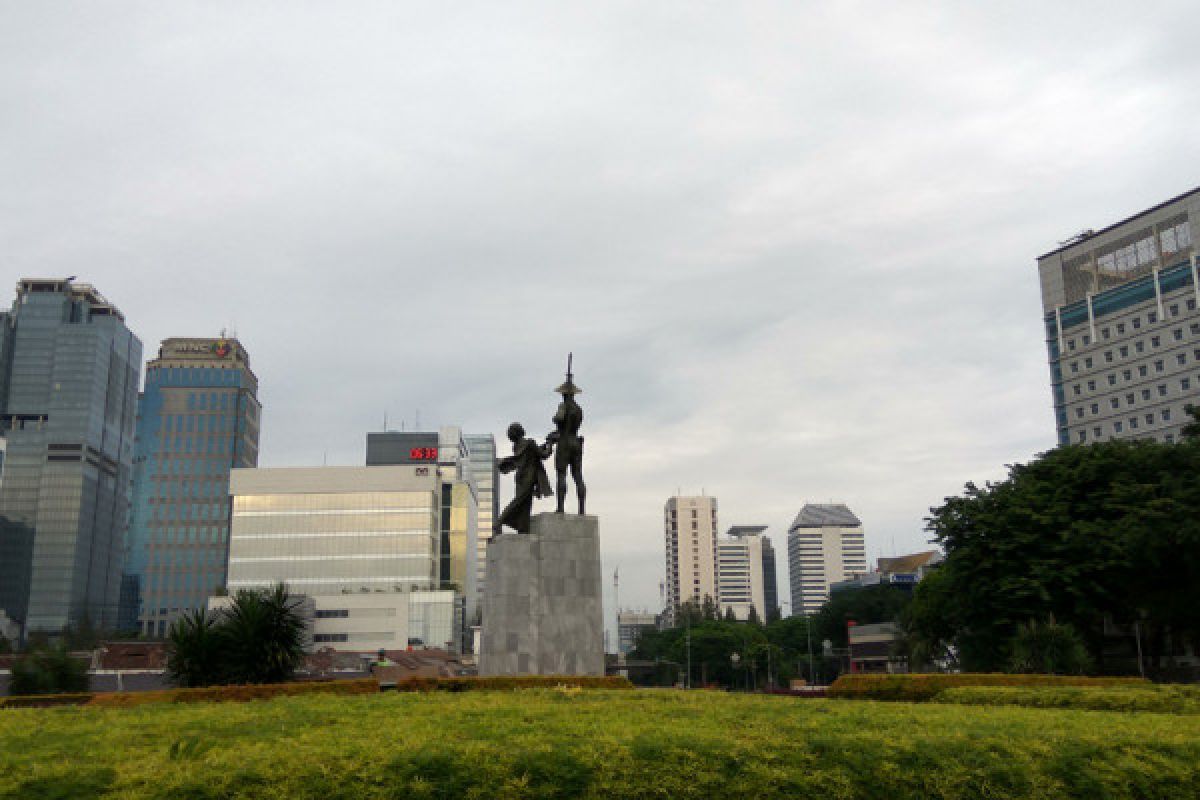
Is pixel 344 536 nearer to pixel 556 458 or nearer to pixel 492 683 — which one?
pixel 556 458

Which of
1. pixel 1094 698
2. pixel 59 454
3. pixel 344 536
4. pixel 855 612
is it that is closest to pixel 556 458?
pixel 1094 698

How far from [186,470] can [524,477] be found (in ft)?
459

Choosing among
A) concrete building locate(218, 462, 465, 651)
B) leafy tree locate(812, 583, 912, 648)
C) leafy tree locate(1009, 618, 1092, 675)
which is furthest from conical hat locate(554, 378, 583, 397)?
leafy tree locate(812, 583, 912, 648)

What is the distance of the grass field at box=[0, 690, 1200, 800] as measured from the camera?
8070mm

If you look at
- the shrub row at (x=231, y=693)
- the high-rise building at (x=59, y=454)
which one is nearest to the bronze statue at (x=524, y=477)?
the shrub row at (x=231, y=693)

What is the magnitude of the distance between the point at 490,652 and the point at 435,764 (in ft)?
51.0

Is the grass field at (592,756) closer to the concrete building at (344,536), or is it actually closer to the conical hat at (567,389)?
the conical hat at (567,389)

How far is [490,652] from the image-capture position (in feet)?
77.2

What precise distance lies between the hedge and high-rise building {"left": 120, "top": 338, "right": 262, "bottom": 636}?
138 meters

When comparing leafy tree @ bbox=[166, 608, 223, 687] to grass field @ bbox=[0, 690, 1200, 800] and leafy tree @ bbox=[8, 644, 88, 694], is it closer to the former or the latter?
grass field @ bbox=[0, 690, 1200, 800]

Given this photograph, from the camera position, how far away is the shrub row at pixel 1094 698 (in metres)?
15.4

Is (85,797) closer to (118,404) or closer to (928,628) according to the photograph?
(928,628)

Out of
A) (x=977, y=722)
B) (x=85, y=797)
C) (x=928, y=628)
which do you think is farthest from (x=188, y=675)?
(x=928, y=628)

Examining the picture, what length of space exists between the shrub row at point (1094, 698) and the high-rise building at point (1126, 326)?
89.2 metres
